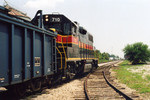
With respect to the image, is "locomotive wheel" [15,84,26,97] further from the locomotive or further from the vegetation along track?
the vegetation along track

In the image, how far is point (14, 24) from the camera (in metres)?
5.12

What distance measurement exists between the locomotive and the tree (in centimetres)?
2774

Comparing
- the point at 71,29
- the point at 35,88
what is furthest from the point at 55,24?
the point at 35,88

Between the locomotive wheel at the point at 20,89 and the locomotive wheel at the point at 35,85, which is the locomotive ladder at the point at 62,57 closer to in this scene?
the locomotive wheel at the point at 35,85

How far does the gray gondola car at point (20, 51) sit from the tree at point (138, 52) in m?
30.5

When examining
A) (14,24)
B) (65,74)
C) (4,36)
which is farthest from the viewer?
(65,74)

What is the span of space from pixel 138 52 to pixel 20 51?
32.6 metres

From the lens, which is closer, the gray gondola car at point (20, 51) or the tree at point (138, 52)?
the gray gondola car at point (20, 51)

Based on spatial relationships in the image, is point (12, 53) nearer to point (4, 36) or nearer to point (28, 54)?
point (4, 36)

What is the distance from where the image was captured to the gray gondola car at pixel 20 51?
15.5 feet

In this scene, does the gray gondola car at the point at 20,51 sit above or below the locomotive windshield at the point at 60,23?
below

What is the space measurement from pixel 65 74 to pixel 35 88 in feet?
8.90

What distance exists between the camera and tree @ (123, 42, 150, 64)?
114 ft

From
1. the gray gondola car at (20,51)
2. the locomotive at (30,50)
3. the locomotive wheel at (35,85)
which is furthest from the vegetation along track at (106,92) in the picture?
the gray gondola car at (20,51)
